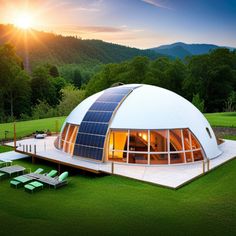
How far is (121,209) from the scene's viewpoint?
11.3 m

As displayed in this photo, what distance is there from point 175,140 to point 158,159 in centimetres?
138

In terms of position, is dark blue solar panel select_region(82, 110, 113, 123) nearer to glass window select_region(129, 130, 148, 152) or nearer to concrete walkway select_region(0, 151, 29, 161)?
glass window select_region(129, 130, 148, 152)

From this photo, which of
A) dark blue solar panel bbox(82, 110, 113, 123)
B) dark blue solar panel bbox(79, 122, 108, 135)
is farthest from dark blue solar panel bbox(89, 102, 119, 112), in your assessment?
dark blue solar panel bbox(79, 122, 108, 135)

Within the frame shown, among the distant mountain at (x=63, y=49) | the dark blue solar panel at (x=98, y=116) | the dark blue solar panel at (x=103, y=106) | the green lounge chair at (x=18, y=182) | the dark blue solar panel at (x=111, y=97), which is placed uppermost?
the distant mountain at (x=63, y=49)

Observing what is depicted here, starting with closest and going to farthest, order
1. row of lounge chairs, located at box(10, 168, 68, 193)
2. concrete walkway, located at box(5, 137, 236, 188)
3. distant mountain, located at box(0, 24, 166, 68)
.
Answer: row of lounge chairs, located at box(10, 168, 68, 193)
concrete walkway, located at box(5, 137, 236, 188)
distant mountain, located at box(0, 24, 166, 68)

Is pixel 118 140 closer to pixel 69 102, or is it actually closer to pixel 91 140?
pixel 91 140

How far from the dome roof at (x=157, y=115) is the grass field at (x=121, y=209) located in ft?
10.7

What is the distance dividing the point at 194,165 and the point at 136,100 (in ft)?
16.2

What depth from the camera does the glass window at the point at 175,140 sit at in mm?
16016

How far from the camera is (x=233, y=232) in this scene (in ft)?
31.4

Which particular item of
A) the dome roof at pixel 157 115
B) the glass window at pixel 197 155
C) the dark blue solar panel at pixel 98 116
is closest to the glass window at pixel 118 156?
the dome roof at pixel 157 115

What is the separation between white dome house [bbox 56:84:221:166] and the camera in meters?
16.0

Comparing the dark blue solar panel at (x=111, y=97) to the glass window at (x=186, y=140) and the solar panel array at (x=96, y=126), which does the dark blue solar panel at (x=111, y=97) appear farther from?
the glass window at (x=186, y=140)

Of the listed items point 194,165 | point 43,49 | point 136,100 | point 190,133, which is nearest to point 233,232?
point 194,165
